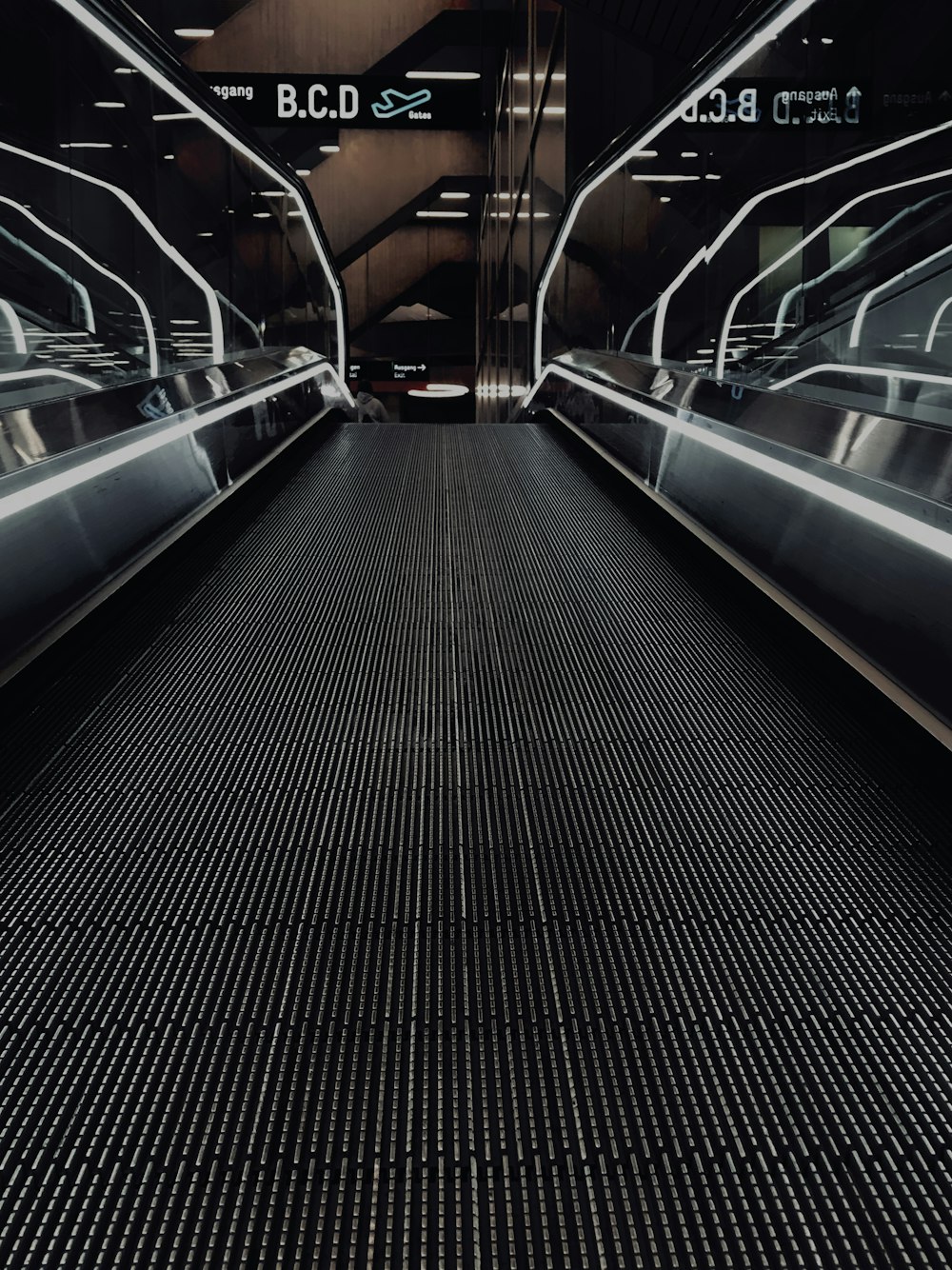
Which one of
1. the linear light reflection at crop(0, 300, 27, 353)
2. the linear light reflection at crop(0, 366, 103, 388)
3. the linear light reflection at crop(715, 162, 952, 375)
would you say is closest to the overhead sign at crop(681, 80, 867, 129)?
the linear light reflection at crop(715, 162, 952, 375)

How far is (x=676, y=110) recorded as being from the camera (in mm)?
4781

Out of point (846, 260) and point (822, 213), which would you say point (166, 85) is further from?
point (846, 260)

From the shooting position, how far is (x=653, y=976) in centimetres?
152

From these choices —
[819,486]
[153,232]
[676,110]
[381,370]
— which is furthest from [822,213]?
[381,370]

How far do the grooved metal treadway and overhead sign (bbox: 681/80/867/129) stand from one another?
1863 mm

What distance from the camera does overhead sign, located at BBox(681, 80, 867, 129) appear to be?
3.56m

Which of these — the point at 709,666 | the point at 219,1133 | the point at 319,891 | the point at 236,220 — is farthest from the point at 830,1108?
the point at 236,220

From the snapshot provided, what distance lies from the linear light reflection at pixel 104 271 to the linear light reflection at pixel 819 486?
83.8 inches

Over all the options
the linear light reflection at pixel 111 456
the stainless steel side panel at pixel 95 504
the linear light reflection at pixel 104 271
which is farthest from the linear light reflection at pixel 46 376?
the linear light reflection at pixel 104 271

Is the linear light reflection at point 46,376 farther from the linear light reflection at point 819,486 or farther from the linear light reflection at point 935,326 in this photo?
the linear light reflection at point 935,326

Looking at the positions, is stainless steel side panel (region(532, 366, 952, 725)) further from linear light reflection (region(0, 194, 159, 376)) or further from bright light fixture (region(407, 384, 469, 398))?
bright light fixture (region(407, 384, 469, 398))

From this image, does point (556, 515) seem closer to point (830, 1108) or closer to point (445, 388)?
point (830, 1108)

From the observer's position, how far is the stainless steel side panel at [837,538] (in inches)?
80.3

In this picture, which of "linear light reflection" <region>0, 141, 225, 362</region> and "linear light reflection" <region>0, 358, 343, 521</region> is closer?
"linear light reflection" <region>0, 358, 343, 521</region>
